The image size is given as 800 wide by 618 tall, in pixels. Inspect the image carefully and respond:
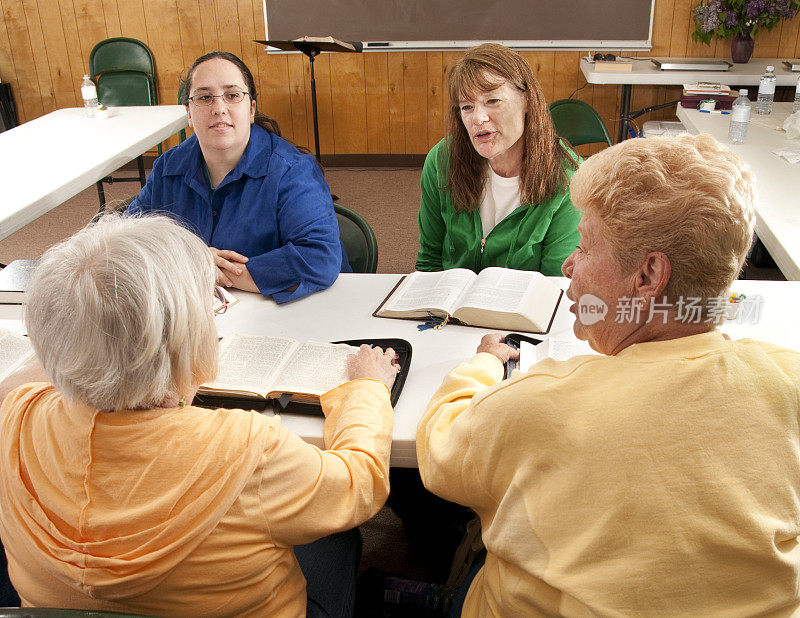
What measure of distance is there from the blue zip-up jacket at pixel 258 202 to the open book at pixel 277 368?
0.39 m

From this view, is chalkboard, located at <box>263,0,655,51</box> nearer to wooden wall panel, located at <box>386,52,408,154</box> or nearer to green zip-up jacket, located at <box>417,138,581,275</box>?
wooden wall panel, located at <box>386,52,408,154</box>

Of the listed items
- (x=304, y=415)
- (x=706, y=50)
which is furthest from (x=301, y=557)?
(x=706, y=50)

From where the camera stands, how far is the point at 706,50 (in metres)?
4.97

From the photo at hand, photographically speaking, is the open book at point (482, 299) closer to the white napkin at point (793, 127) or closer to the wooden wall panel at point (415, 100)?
the white napkin at point (793, 127)

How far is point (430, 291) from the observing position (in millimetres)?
1809

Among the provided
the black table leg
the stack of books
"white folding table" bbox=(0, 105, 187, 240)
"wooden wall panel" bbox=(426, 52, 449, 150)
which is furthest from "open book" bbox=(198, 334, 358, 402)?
"wooden wall panel" bbox=(426, 52, 449, 150)

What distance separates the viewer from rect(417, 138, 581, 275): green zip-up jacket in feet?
6.88

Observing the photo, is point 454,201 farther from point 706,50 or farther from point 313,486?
point 706,50

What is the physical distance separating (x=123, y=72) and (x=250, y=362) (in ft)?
14.3

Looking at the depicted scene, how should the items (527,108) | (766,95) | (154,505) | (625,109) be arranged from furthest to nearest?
1. (625,109)
2. (766,95)
3. (527,108)
4. (154,505)

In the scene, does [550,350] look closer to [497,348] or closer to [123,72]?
[497,348]

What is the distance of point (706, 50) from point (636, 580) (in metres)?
4.97

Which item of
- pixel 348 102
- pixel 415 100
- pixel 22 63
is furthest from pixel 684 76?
pixel 22 63

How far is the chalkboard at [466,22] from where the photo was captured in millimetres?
4973
